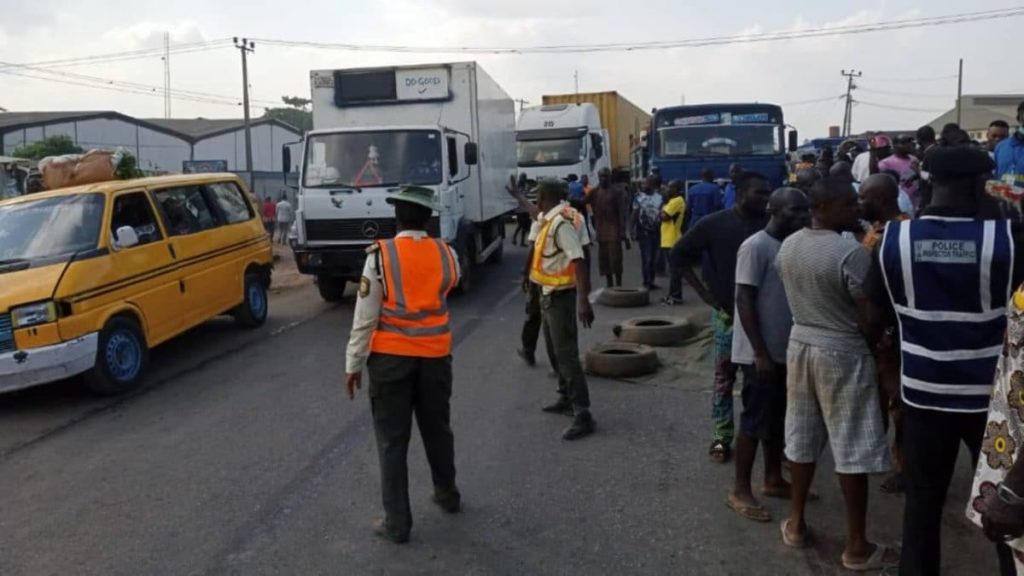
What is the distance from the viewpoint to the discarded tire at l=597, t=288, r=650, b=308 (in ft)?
37.9

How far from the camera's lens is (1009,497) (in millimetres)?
2479

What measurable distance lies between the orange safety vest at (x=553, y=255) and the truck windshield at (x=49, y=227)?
14.0 ft

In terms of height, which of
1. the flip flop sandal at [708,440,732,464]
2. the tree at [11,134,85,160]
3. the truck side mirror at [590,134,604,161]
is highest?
the tree at [11,134,85,160]

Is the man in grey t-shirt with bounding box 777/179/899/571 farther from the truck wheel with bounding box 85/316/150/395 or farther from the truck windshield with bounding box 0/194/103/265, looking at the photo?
the truck windshield with bounding box 0/194/103/265

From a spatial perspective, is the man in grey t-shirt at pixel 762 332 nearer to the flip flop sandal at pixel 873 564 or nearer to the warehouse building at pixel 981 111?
the flip flop sandal at pixel 873 564

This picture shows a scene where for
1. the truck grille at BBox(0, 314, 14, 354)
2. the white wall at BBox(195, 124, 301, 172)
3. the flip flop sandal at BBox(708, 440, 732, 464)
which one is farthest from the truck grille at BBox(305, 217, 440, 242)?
the white wall at BBox(195, 124, 301, 172)

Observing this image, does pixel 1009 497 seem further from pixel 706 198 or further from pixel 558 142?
pixel 558 142

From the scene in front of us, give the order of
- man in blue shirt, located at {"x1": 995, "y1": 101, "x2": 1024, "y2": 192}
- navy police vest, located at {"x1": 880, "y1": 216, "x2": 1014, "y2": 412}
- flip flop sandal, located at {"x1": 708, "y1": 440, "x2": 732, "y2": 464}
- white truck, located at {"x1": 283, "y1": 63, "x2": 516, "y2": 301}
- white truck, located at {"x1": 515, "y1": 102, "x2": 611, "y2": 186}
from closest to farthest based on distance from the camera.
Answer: navy police vest, located at {"x1": 880, "y1": 216, "x2": 1014, "y2": 412} < flip flop sandal, located at {"x1": 708, "y1": 440, "x2": 732, "y2": 464} < man in blue shirt, located at {"x1": 995, "y1": 101, "x2": 1024, "y2": 192} < white truck, located at {"x1": 283, "y1": 63, "x2": 516, "y2": 301} < white truck, located at {"x1": 515, "y1": 102, "x2": 611, "y2": 186}

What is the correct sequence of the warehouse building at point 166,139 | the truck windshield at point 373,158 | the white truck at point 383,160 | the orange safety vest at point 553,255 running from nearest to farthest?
1. the orange safety vest at point 553,255
2. the white truck at point 383,160
3. the truck windshield at point 373,158
4. the warehouse building at point 166,139

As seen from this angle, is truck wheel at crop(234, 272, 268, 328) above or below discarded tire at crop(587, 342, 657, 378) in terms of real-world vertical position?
above

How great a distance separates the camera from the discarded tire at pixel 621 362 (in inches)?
304

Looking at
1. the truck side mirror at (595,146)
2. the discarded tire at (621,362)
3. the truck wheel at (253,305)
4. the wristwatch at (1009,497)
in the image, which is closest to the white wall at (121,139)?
the truck side mirror at (595,146)

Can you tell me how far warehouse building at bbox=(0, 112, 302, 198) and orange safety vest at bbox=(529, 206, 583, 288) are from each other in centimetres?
2669

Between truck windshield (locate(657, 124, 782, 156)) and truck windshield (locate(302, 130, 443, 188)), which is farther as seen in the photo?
truck windshield (locate(657, 124, 782, 156))
